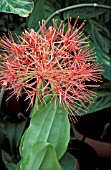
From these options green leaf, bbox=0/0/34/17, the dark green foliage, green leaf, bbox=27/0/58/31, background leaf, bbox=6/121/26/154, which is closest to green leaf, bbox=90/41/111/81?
the dark green foliage

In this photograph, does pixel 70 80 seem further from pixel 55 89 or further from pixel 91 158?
pixel 91 158

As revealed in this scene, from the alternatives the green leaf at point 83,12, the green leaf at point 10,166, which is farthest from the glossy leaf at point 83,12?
the green leaf at point 10,166

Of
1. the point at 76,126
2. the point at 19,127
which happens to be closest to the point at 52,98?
the point at 19,127

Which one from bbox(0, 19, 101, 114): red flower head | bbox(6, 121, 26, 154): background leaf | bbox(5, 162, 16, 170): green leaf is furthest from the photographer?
bbox(6, 121, 26, 154): background leaf

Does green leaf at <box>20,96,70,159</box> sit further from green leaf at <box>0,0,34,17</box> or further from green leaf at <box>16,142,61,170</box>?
green leaf at <box>0,0,34,17</box>

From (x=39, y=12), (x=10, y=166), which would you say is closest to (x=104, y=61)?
(x=39, y=12)

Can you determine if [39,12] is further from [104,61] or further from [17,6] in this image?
[17,6]

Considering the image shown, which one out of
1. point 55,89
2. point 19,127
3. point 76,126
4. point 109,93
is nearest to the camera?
point 55,89
